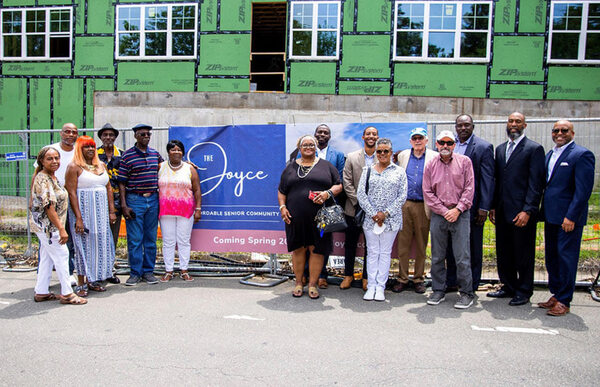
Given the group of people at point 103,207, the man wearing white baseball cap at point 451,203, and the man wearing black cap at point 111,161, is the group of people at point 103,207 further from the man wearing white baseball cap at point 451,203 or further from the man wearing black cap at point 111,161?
the man wearing white baseball cap at point 451,203

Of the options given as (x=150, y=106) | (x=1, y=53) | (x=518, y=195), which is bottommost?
(x=518, y=195)

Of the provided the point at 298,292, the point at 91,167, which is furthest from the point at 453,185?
the point at 91,167

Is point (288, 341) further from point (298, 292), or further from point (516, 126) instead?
point (516, 126)

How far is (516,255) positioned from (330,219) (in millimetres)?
2216

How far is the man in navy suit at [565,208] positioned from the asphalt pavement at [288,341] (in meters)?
0.31

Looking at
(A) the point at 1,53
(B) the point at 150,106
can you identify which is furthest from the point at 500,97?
(A) the point at 1,53

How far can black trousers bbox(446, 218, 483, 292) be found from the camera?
18.9 feet

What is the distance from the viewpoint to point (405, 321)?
15.9 ft

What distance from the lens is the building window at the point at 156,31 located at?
15.2 metres

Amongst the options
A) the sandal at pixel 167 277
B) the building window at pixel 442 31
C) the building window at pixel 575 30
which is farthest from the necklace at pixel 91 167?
the building window at pixel 575 30

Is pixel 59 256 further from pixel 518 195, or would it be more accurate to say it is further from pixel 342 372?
pixel 518 195

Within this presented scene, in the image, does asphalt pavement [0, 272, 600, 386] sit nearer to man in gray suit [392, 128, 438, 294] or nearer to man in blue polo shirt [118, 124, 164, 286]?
man in gray suit [392, 128, 438, 294]

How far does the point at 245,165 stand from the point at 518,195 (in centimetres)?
359

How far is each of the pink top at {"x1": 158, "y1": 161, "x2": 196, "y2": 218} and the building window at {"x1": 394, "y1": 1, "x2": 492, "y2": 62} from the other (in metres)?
9.95
